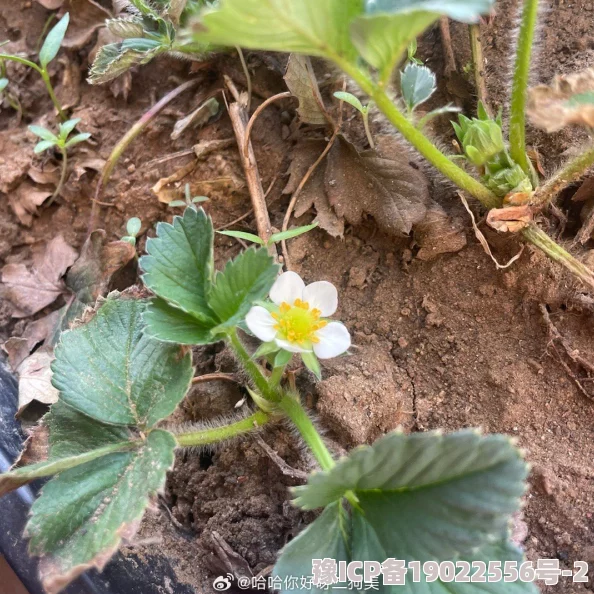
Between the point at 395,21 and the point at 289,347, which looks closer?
the point at 395,21

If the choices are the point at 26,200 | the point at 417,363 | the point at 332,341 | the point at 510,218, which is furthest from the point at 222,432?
the point at 26,200

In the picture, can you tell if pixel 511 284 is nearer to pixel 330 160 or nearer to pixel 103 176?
pixel 330 160

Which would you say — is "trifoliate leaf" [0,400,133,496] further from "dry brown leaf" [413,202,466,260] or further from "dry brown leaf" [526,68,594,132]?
"dry brown leaf" [526,68,594,132]

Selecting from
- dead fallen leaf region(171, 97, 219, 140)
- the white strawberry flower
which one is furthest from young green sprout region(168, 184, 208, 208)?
the white strawberry flower

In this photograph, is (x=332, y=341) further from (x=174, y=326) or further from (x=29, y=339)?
(x=29, y=339)

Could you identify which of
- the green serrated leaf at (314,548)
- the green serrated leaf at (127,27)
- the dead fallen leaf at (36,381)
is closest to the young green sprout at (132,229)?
the dead fallen leaf at (36,381)
